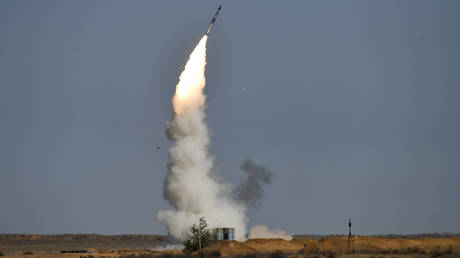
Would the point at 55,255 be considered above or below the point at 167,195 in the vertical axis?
below

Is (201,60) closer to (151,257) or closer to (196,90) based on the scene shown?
(196,90)

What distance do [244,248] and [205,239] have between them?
5.83 metres

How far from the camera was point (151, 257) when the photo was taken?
88375 mm

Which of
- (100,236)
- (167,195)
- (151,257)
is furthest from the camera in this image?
(100,236)

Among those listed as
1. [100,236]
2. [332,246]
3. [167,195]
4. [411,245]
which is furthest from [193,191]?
[100,236]

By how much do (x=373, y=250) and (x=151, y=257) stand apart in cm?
2300

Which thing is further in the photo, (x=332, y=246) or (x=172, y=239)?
(x=172, y=239)

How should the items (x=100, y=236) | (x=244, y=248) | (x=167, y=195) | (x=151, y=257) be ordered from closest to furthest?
(x=151, y=257) < (x=244, y=248) < (x=167, y=195) < (x=100, y=236)

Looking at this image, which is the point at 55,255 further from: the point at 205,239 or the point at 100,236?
the point at 100,236

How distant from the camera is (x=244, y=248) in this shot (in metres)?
94.7

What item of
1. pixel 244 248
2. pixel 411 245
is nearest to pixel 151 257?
pixel 244 248

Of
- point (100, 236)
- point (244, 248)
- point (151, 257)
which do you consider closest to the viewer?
point (151, 257)

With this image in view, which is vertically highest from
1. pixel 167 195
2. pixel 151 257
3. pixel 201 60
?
pixel 201 60

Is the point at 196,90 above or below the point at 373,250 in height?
above
